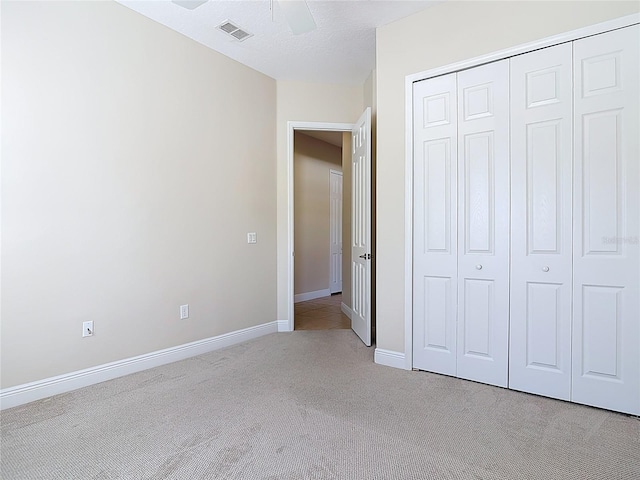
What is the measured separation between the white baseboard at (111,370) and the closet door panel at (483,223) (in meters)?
2.15

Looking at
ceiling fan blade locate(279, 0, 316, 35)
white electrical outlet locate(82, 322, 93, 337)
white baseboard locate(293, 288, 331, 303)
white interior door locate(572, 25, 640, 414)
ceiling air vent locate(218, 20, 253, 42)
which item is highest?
ceiling air vent locate(218, 20, 253, 42)

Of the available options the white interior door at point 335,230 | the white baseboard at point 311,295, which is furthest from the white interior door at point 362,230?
the white interior door at point 335,230

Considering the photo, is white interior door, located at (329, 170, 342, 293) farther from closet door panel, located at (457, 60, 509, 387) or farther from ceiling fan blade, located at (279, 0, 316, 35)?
ceiling fan blade, located at (279, 0, 316, 35)

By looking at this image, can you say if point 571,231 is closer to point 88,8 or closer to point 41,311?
point 41,311

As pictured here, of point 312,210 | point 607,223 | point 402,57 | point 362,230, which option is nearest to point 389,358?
point 362,230

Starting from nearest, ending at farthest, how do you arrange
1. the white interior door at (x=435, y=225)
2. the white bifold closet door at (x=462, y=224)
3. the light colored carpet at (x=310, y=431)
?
the light colored carpet at (x=310, y=431) → the white bifold closet door at (x=462, y=224) → the white interior door at (x=435, y=225)

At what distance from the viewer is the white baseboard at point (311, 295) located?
241 inches

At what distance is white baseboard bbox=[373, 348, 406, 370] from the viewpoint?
2971 mm

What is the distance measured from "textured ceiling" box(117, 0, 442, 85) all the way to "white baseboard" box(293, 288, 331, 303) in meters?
3.45

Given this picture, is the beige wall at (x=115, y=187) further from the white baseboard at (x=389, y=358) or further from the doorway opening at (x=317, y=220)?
the doorway opening at (x=317, y=220)

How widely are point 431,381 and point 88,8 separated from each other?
3630 mm

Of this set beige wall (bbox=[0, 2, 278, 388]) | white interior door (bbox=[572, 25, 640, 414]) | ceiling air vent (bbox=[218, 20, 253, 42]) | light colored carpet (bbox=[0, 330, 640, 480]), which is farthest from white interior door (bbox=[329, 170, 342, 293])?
white interior door (bbox=[572, 25, 640, 414])

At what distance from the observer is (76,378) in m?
2.54

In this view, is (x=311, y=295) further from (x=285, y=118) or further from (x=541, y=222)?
(x=541, y=222)
